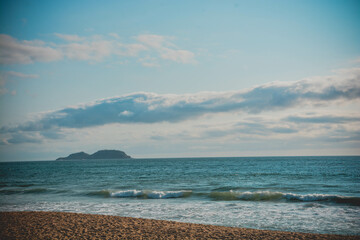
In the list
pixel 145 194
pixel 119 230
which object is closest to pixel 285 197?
pixel 145 194

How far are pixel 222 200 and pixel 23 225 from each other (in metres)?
13.8

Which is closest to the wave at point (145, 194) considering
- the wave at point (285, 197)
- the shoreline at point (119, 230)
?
the wave at point (285, 197)

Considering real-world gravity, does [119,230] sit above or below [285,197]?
above

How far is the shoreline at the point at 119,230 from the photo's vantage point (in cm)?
991

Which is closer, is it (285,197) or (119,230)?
(119,230)

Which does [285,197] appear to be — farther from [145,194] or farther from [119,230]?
[119,230]

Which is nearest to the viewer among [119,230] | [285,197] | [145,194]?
[119,230]

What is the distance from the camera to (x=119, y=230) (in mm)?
10625

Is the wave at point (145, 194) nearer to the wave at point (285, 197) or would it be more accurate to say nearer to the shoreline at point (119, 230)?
the wave at point (285, 197)

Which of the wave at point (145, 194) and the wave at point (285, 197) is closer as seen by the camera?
the wave at point (285, 197)

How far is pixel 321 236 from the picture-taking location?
10.2 metres

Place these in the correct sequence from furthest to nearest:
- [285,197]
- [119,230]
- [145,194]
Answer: [145,194], [285,197], [119,230]

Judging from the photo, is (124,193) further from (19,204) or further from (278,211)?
(278,211)

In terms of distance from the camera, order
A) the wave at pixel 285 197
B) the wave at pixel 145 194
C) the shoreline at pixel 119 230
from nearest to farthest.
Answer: the shoreline at pixel 119 230, the wave at pixel 285 197, the wave at pixel 145 194
